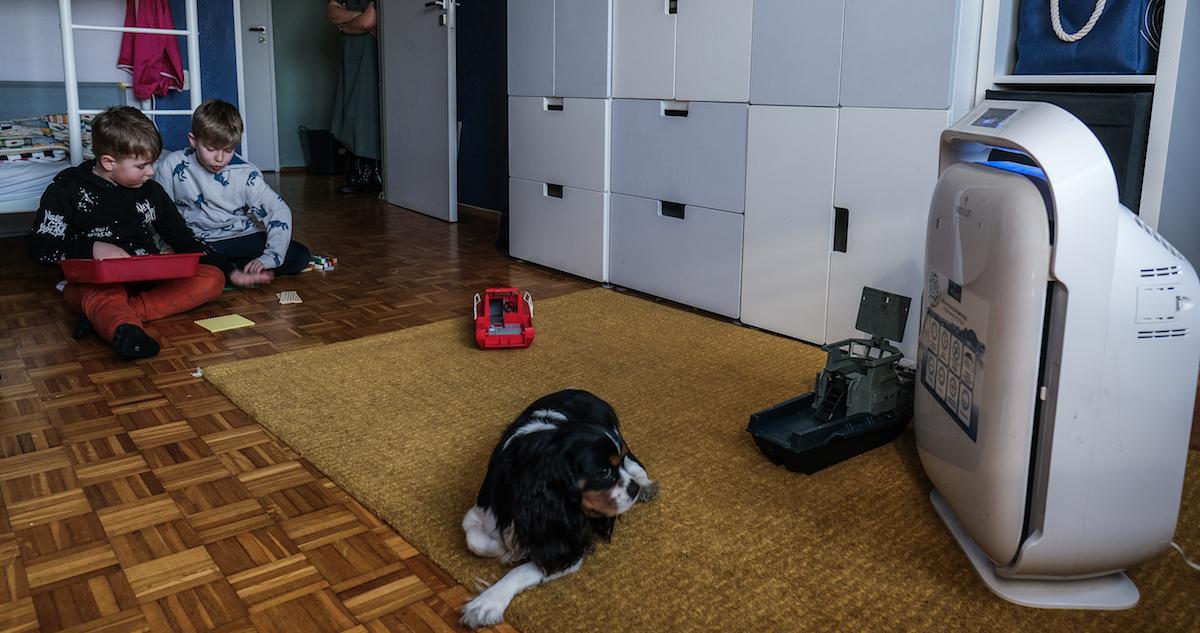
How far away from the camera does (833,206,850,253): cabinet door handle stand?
7.80ft

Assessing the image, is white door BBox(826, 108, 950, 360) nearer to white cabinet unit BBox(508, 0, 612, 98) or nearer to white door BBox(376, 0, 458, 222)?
white cabinet unit BBox(508, 0, 612, 98)

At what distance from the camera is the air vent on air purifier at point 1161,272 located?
1.12 metres

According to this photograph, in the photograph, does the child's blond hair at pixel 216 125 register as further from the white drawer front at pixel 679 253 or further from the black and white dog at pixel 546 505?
the black and white dog at pixel 546 505

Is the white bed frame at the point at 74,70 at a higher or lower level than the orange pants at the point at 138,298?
higher

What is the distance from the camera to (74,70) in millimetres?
3311

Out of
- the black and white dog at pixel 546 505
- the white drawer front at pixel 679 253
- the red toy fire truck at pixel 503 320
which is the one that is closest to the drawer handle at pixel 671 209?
the white drawer front at pixel 679 253

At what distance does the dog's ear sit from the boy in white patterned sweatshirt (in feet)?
6.91

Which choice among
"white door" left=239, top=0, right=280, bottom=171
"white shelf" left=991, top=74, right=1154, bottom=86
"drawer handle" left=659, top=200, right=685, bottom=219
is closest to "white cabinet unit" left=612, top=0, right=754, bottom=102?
"drawer handle" left=659, top=200, right=685, bottom=219

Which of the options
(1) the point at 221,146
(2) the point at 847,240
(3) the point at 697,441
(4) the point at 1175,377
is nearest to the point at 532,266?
(1) the point at 221,146

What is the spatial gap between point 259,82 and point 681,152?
458 centimetres

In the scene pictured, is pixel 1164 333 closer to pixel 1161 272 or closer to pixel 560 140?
pixel 1161 272

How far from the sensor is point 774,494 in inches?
62.6

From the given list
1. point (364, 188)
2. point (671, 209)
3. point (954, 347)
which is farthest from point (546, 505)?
point (364, 188)

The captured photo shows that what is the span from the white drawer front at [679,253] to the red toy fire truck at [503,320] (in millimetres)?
531
